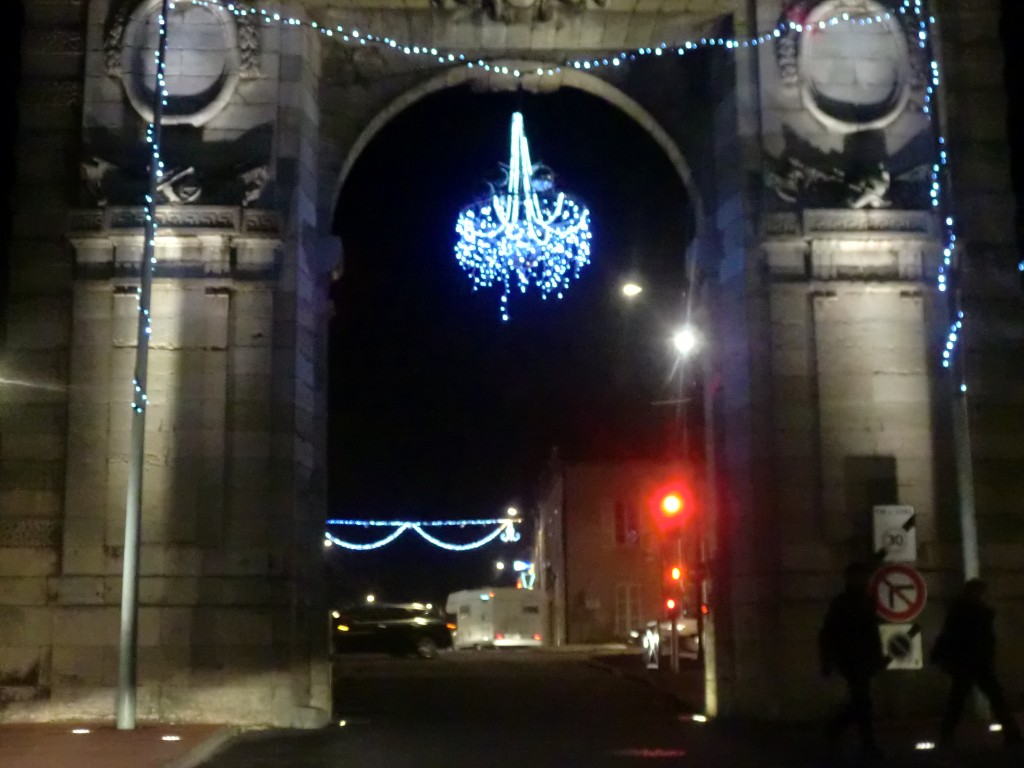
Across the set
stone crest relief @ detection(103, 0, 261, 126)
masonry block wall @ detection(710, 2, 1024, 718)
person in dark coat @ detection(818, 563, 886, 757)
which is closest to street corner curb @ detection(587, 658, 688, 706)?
masonry block wall @ detection(710, 2, 1024, 718)

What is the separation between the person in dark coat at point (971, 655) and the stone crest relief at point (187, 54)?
35.1ft

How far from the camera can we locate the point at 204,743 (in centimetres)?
1457

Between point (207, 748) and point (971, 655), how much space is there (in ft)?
24.1

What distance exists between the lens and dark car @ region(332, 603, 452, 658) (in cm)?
4156

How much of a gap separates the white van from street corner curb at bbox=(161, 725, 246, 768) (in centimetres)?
3828

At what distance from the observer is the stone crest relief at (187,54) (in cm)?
1838

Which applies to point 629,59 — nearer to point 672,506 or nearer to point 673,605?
point 672,506

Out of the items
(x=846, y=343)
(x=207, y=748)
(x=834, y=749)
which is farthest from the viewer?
(x=846, y=343)

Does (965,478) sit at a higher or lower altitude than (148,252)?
lower

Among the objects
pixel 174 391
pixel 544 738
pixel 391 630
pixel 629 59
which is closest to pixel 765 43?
pixel 629 59

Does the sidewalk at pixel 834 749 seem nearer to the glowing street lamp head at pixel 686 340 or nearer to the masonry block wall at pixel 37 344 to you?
the glowing street lamp head at pixel 686 340

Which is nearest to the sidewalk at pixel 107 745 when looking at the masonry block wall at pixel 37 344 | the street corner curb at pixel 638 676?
the masonry block wall at pixel 37 344

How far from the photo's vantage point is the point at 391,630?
A: 41.8m

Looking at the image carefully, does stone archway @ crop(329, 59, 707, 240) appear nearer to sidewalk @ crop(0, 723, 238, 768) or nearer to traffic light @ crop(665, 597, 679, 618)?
sidewalk @ crop(0, 723, 238, 768)
